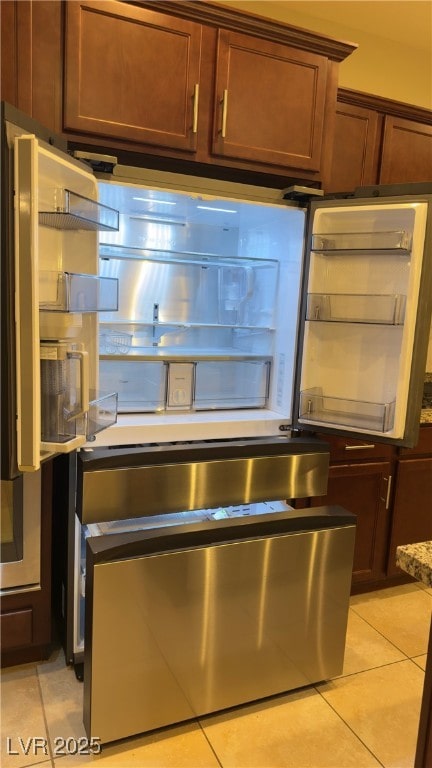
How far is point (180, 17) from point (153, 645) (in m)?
1.94

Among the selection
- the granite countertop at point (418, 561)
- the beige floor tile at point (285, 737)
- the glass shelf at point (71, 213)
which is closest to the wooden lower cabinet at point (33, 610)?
the beige floor tile at point (285, 737)

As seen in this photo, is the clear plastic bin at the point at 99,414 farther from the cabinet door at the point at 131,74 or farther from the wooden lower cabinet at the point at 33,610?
the cabinet door at the point at 131,74

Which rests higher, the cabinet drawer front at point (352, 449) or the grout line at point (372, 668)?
the cabinet drawer front at point (352, 449)

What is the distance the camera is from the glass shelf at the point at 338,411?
1967 millimetres

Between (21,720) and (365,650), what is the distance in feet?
4.23

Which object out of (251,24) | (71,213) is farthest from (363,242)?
(71,213)

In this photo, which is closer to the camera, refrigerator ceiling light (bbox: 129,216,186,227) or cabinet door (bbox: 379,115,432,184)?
refrigerator ceiling light (bbox: 129,216,186,227)

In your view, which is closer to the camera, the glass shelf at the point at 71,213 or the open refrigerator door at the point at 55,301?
the open refrigerator door at the point at 55,301

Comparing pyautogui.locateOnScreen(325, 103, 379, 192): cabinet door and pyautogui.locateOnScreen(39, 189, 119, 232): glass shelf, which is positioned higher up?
pyautogui.locateOnScreen(325, 103, 379, 192): cabinet door

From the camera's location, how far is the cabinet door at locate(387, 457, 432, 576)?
2.40 metres

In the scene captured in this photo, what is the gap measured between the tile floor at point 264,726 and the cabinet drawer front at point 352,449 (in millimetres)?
785

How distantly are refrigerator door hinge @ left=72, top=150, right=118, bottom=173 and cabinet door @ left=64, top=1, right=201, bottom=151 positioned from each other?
104 mm

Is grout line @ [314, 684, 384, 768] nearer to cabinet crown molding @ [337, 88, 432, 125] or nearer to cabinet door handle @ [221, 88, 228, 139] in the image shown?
cabinet door handle @ [221, 88, 228, 139]

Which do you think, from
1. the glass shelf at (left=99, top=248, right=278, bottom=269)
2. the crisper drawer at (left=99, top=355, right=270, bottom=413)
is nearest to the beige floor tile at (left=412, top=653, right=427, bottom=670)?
the crisper drawer at (left=99, top=355, right=270, bottom=413)
